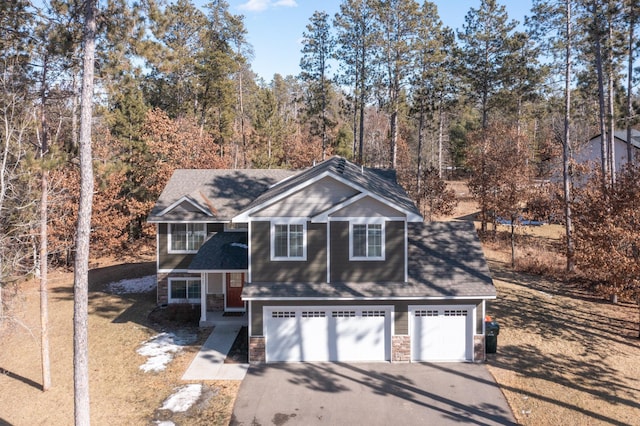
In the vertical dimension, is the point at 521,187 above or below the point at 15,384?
above

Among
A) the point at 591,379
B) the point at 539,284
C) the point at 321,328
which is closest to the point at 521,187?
the point at 539,284

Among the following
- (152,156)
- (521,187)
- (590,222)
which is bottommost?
(590,222)

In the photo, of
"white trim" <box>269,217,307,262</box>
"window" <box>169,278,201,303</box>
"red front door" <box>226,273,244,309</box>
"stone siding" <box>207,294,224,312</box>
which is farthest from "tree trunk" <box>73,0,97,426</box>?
"window" <box>169,278,201,303</box>

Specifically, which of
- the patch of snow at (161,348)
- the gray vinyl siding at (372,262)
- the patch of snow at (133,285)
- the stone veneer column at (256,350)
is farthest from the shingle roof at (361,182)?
the patch of snow at (133,285)

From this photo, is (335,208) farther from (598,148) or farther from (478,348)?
(598,148)

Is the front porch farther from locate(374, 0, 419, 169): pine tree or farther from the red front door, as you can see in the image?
locate(374, 0, 419, 169): pine tree

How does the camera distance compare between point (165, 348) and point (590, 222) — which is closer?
point (165, 348)

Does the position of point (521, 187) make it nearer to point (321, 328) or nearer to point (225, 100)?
point (321, 328)

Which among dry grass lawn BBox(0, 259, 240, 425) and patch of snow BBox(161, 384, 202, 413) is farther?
patch of snow BBox(161, 384, 202, 413)

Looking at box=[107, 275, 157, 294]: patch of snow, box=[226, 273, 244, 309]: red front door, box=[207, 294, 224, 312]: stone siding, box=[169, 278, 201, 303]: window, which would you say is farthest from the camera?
box=[107, 275, 157, 294]: patch of snow
